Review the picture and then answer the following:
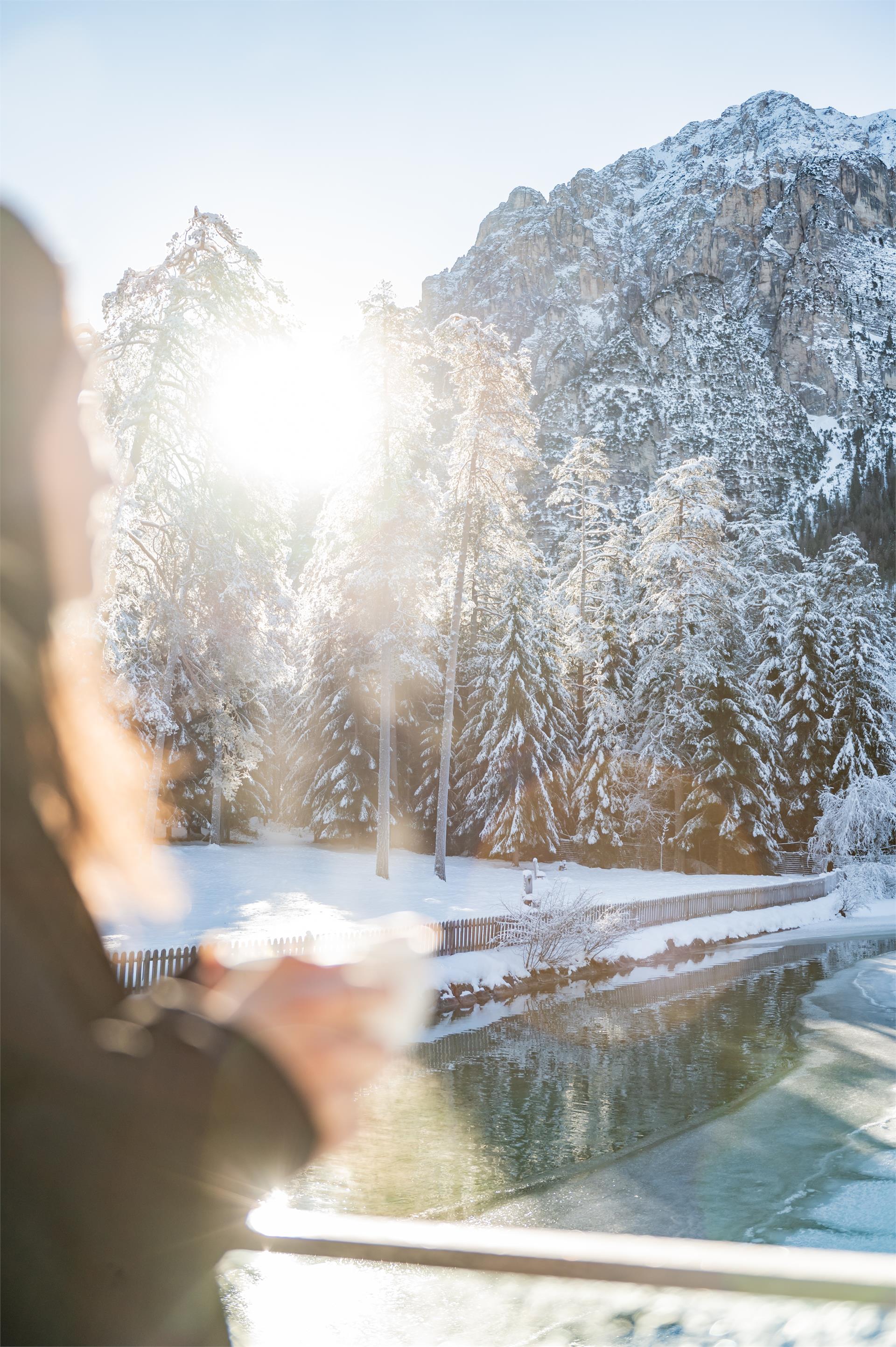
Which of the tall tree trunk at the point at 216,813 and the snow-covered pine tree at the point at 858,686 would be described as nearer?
the tall tree trunk at the point at 216,813

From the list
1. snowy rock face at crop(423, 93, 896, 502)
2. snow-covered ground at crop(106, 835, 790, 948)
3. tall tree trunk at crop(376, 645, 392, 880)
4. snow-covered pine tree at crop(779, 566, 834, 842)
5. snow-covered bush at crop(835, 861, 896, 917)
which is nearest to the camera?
snow-covered ground at crop(106, 835, 790, 948)

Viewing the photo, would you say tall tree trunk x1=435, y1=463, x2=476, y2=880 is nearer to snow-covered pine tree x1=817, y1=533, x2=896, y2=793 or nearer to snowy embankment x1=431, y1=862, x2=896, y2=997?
snowy embankment x1=431, y1=862, x2=896, y2=997

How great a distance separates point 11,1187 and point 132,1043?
0.42ft

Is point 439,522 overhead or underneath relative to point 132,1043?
overhead

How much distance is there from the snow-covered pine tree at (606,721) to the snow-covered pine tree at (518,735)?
0.94 m

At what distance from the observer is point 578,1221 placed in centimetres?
839

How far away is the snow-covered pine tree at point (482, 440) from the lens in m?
27.9

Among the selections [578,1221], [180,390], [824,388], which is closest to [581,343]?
[824,388]

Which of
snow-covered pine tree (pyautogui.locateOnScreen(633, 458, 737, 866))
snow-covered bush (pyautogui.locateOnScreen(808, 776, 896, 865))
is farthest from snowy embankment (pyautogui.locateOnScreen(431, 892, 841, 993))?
snow-covered pine tree (pyautogui.locateOnScreen(633, 458, 737, 866))

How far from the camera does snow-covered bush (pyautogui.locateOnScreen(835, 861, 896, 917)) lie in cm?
3644

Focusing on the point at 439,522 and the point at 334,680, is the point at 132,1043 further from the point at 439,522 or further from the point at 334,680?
the point at 334,680

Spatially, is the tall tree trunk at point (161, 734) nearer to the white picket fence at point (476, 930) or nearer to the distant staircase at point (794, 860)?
the white picket fence at point (476, 930)

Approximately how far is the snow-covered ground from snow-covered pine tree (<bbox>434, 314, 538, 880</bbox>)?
10.0 feet

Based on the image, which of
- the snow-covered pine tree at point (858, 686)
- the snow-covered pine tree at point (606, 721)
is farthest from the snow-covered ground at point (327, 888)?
the snow-covered pine tree at point (858, 686)
